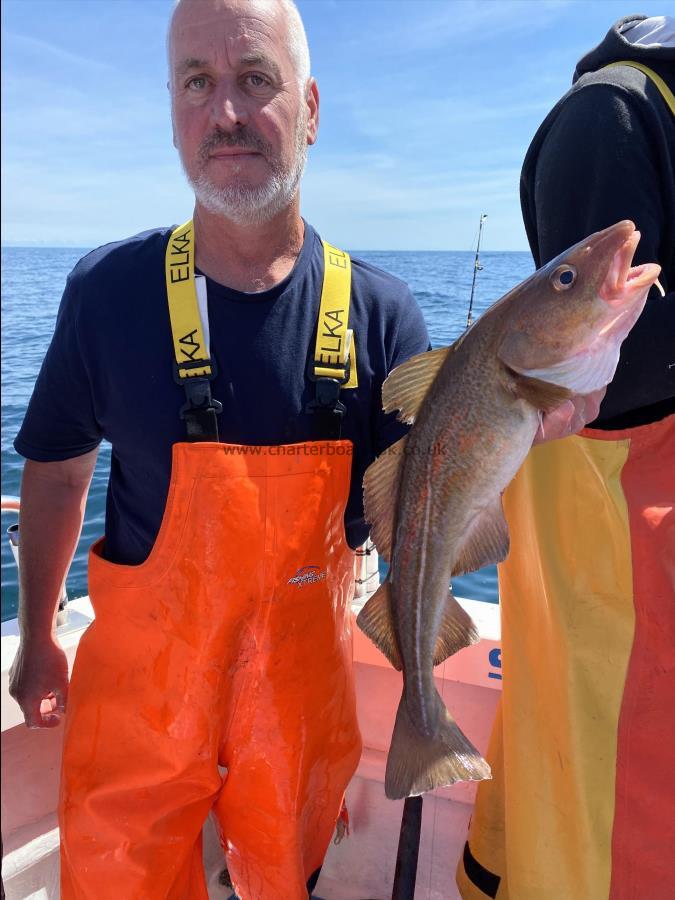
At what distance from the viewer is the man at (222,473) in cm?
220

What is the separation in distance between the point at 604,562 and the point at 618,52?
56.0 inches

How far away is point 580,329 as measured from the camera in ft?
5.66

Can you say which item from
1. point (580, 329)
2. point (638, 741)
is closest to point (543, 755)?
point (638, 741)

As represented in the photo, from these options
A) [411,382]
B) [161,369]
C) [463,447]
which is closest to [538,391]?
[463,447]

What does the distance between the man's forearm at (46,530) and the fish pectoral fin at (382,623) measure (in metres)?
1.25

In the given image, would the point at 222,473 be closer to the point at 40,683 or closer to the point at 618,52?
the point at 40,683

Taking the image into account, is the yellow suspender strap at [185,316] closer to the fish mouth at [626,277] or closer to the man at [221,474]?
the man at [221,474]

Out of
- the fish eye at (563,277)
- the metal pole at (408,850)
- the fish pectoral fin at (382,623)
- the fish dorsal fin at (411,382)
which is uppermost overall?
the fish eye at (563,277)

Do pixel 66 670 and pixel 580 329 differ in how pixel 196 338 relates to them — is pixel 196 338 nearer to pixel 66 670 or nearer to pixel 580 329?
pixel 580 329

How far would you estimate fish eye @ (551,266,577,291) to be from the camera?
1.70 metres

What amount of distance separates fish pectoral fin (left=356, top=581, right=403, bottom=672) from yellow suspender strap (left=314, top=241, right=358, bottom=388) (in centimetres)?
70

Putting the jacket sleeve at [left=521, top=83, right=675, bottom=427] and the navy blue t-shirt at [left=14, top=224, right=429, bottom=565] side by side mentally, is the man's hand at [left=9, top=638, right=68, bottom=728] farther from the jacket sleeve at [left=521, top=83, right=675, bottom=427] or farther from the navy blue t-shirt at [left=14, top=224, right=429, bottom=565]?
the jacket sleeve at [left=521, top=83, right=675, bottom=427]

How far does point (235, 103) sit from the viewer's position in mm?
2217

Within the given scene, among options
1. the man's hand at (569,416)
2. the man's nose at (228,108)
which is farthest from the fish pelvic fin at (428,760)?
the man's nose at (228,108)
